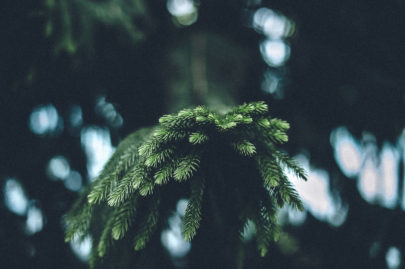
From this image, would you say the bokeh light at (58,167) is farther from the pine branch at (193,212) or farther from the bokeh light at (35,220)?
the pine branch at (193,212)

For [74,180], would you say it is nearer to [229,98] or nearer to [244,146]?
[229,98]

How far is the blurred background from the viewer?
4.60 ft

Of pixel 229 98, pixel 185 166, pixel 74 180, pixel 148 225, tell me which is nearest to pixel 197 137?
pixel 185 166

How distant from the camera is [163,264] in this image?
102 cm

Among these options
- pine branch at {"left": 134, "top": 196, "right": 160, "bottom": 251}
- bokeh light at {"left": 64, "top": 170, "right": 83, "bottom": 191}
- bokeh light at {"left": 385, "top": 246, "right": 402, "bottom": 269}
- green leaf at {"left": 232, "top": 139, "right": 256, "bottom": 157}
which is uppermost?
bokeh light at {"left": 385, "top": 246, "right": 402, "bottom": 269}

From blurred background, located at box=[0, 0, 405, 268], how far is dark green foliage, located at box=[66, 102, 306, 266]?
1.83 ft

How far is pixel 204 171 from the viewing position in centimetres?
74

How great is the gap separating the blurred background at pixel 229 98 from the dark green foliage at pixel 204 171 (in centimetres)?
56

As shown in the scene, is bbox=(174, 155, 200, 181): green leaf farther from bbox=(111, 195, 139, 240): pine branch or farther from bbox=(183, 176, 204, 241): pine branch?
bbox=(111, 195, 139, 240): pine branch

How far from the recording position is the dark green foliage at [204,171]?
69 centimetres

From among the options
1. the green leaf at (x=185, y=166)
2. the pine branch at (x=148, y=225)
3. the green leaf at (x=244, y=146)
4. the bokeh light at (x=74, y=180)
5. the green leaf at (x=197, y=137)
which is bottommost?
the pine branch at (x=148, y=225)

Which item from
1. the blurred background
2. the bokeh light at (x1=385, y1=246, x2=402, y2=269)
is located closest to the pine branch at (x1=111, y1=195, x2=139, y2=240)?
the blurred background

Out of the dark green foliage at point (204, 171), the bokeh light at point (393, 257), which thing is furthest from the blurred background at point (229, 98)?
the dark green foliage at point (204, 171)

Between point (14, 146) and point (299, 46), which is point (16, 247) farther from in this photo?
point (299, 46)
